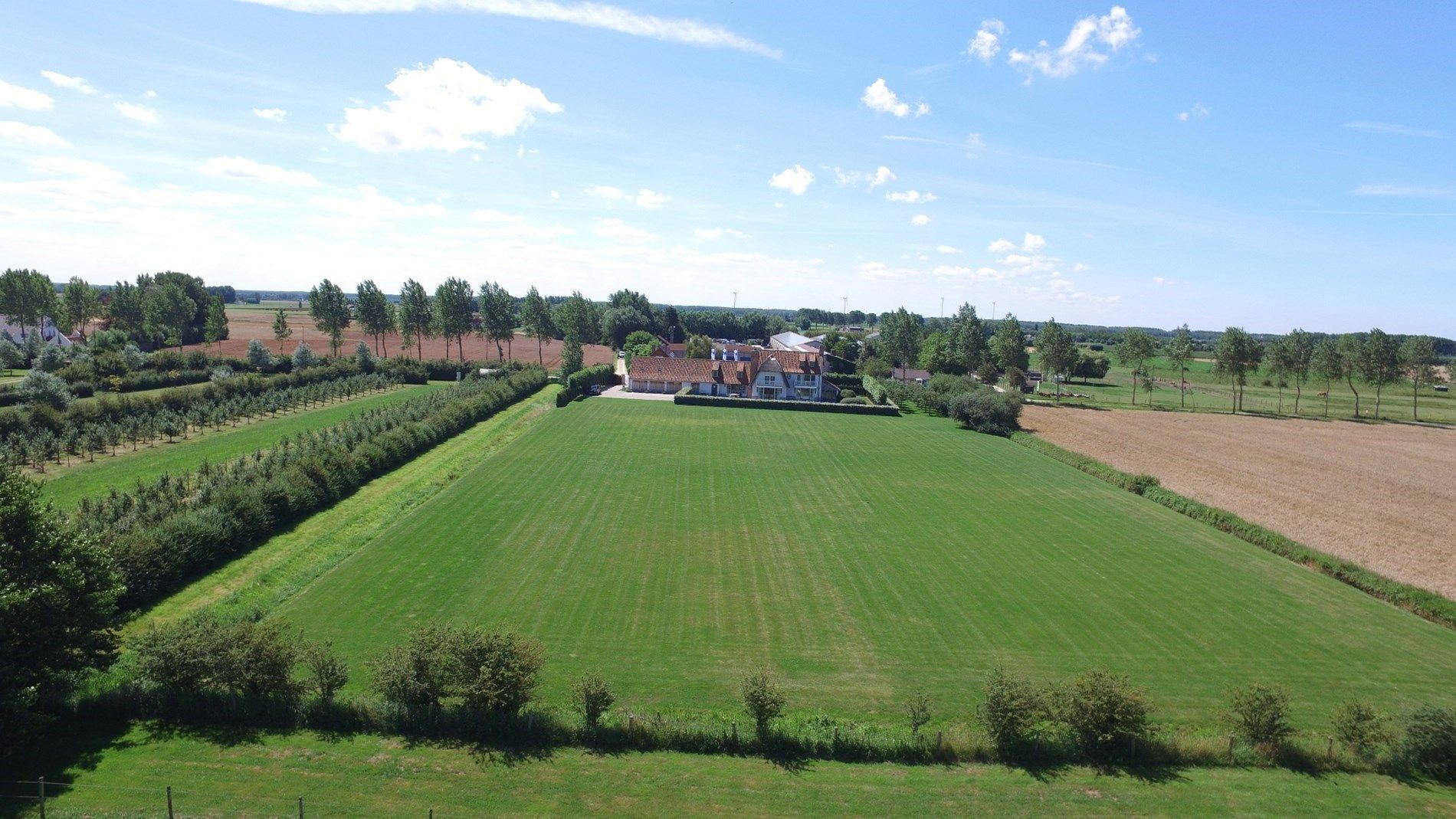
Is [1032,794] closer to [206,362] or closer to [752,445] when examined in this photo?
[752,445]

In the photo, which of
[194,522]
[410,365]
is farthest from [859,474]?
[410,365]

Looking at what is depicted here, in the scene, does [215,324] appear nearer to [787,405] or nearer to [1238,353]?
[787,405]

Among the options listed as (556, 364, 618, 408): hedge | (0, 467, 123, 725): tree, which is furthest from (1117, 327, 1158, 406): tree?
(0, 467, 123, 725): tree

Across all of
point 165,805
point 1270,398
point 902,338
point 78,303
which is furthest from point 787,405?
point 78,303

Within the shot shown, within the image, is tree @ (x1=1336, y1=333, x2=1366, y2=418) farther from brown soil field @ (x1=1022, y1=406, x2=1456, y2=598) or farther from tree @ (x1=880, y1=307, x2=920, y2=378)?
tree @ (x1=880, y1=307, x2=920, y2=378)

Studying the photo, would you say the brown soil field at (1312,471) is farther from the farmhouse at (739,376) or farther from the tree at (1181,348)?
the farmhouse at (739,376)

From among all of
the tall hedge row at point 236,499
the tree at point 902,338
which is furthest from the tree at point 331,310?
the tree at point 902,338
